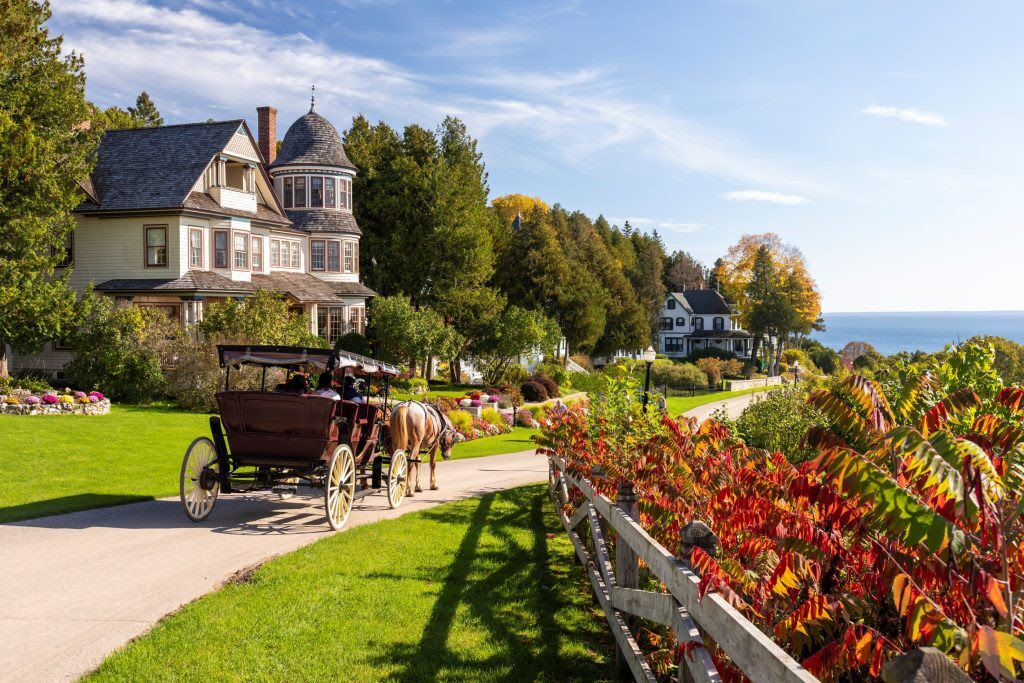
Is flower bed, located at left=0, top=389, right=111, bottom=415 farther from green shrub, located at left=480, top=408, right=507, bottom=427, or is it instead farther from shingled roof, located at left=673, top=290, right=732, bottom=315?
shingled roof, located at left=673, top=290, right=732, bottom=315

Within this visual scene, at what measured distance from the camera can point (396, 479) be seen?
45.4ft

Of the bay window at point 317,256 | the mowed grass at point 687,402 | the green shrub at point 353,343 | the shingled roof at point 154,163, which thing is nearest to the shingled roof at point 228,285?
the bay window at point 317,256

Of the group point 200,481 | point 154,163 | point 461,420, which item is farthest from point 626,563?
point 154,163

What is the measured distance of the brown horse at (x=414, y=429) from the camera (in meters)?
14.5

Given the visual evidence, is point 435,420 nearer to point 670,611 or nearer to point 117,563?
point 117,563

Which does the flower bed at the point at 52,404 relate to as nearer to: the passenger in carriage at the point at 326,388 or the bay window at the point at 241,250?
the bay window at the point at 241,250

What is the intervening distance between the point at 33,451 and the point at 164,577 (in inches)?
404

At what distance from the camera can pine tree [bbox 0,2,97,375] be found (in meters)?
26.9

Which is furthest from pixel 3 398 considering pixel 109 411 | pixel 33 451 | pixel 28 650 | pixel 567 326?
pixel 567 326

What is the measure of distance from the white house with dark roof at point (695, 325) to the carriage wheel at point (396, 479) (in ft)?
308

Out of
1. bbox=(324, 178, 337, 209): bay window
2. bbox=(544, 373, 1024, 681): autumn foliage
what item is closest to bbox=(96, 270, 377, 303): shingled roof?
bbox=(324, 178, 337, 209): bay window

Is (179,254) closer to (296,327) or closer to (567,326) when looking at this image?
(296,327)

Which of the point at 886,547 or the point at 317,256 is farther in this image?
the point at 317,256

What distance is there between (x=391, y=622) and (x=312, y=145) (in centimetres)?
4246
